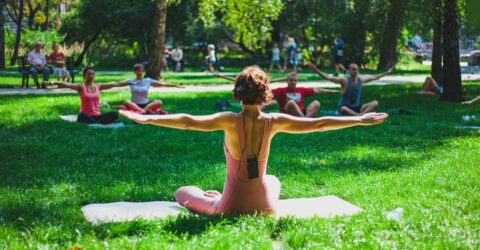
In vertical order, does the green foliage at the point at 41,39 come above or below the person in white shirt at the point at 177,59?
above

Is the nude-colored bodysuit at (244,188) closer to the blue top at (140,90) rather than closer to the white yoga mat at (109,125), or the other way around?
the white yoga mat at (109,125)

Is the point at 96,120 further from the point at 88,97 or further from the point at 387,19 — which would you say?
the point at 387,19

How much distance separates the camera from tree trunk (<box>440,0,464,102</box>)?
15.6 meters

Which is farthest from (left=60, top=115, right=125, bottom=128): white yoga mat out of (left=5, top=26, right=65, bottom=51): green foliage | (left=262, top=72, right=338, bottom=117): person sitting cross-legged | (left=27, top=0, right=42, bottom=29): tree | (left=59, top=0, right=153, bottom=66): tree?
(left=27, top=0, right=42, bottom=29): tree

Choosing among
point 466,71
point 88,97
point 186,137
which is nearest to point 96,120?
point 88,97

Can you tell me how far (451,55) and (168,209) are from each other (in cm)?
1218

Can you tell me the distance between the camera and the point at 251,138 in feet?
16.7

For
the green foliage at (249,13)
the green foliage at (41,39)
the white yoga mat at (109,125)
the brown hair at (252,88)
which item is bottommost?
the white yoga mat at (109,125)

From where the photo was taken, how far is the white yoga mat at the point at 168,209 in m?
5.36

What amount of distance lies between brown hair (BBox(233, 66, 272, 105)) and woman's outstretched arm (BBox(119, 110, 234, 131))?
19 centimetres

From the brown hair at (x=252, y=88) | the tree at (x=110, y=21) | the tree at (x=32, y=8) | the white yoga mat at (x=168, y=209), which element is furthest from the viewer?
the tree at (x=32, y=8)

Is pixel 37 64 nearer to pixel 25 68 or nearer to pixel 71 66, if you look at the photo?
pixel 25 68

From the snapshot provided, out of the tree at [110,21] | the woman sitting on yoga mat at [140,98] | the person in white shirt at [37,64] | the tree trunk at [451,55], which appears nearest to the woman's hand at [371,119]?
the woman sitting on yoga mat at [140,98]

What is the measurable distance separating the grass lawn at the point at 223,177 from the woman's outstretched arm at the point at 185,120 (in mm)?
769
